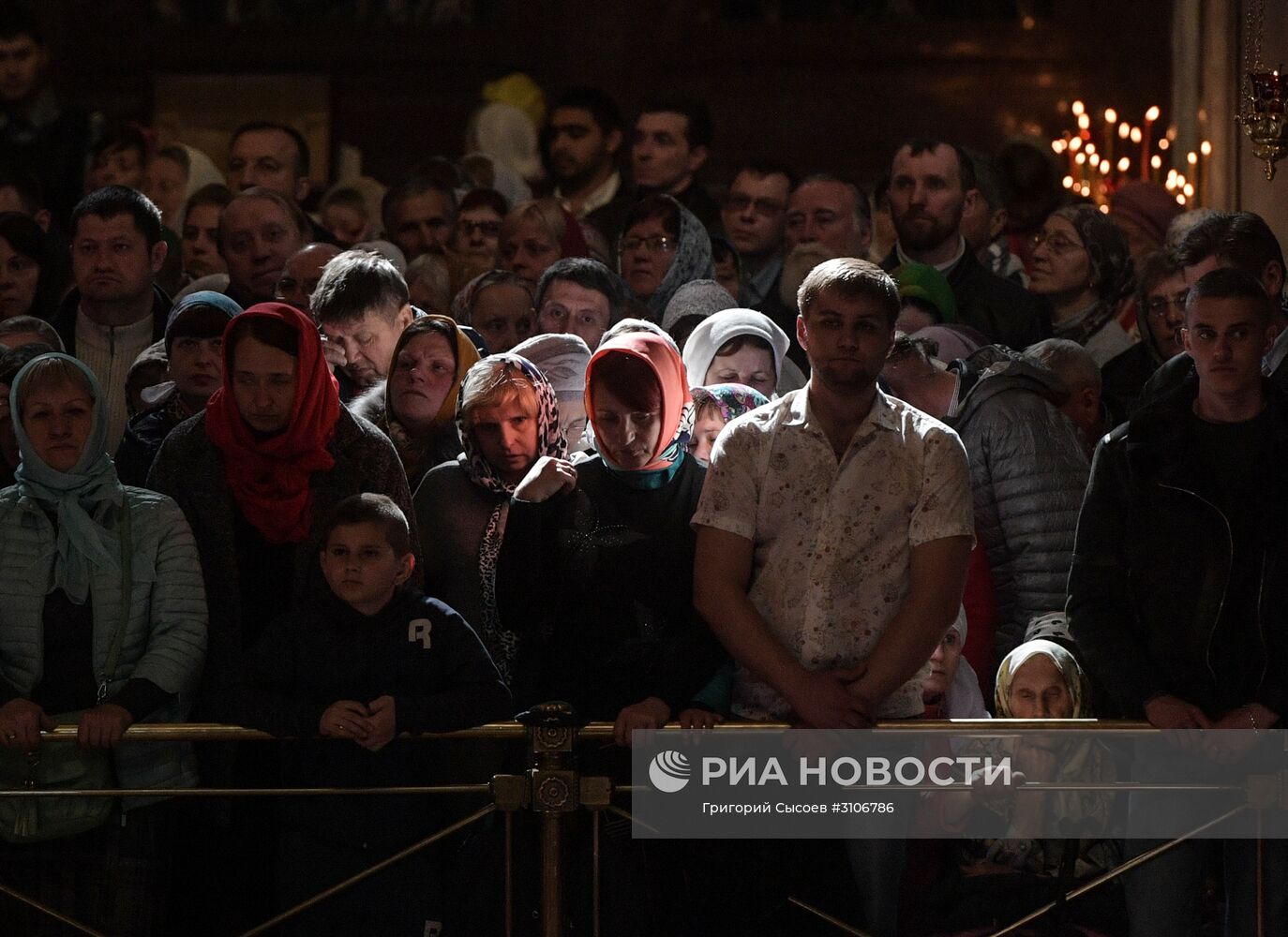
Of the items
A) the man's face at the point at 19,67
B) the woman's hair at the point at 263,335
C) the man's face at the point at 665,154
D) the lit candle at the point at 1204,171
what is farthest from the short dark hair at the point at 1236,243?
the man's face at the point at 19,67

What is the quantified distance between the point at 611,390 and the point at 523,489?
345 mm

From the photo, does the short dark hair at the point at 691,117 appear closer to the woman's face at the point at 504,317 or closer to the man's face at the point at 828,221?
the man's face at the point at 828,221

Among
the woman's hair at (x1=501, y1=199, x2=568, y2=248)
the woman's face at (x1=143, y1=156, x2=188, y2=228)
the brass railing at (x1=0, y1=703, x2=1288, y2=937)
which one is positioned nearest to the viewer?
the brass railing at (x1=0, y1=703, x2=1288, y2=937)

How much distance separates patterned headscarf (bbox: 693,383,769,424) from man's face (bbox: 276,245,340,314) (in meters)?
1.75

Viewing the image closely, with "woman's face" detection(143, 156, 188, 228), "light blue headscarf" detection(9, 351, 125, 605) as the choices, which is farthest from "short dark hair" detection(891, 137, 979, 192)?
"woman's face" detection(143, 156, 188, 228)

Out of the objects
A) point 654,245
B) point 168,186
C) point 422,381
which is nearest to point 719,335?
point 422,381

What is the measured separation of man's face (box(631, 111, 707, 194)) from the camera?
29.1ft

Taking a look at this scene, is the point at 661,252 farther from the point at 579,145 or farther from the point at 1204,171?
the point at 1204,171

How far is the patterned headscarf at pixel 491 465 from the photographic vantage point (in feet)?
16.8

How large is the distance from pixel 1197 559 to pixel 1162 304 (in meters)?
2.02

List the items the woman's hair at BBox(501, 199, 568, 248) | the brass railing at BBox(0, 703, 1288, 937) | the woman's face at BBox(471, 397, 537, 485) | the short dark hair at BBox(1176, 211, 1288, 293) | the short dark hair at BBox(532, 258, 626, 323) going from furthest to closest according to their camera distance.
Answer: the woman's hair at BBox(501, 199, 568, 248) < the short dark hair at BBox(532, 258, 626, 323) < the short dark hair at BBox(1176, 211, 1288, 293) < the woman's face at BBox(471, 397, 537, 485) < the brass railing at BBox(0, 703, 1288, 937)

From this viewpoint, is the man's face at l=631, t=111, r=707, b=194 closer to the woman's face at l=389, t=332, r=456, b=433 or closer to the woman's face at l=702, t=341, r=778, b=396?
the woman's face at l=702, t=341, r=778, b=396

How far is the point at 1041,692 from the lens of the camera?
5.08m

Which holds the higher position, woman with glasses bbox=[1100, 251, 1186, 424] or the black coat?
woman with glasses bbox=[1100, 251, 1186, 424]
